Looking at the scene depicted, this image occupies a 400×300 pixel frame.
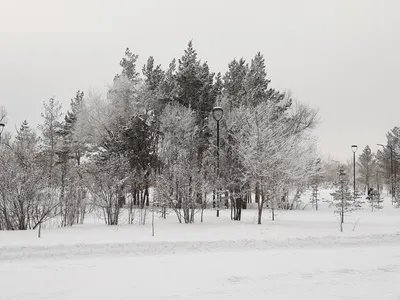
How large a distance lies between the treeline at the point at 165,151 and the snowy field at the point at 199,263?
167 cm

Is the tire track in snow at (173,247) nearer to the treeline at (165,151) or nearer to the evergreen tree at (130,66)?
the treeline at (165,151)

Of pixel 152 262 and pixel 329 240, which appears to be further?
pixel 329 240

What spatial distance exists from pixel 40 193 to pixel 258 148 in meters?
9.56

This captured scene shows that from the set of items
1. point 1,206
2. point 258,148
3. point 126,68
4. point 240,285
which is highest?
point 126,68

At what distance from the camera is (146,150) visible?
30.0 metres

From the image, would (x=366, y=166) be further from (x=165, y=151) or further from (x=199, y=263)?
(x=199, y=263)

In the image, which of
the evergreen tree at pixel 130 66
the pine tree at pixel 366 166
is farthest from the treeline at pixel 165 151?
the pine tree at pixel 366 166

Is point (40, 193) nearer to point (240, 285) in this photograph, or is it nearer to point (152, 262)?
point (152, 262)

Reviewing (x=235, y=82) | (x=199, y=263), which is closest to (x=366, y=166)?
(x=235, y=82)

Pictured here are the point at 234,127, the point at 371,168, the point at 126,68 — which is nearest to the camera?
the point at 234,127

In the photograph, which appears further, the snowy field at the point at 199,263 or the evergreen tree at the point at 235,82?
the evergreen tree at the point at 235,82

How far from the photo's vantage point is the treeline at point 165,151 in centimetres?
1534

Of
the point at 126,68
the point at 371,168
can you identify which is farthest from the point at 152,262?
the point at 371,168

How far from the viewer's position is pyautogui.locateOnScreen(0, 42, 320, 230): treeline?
1534 cm
